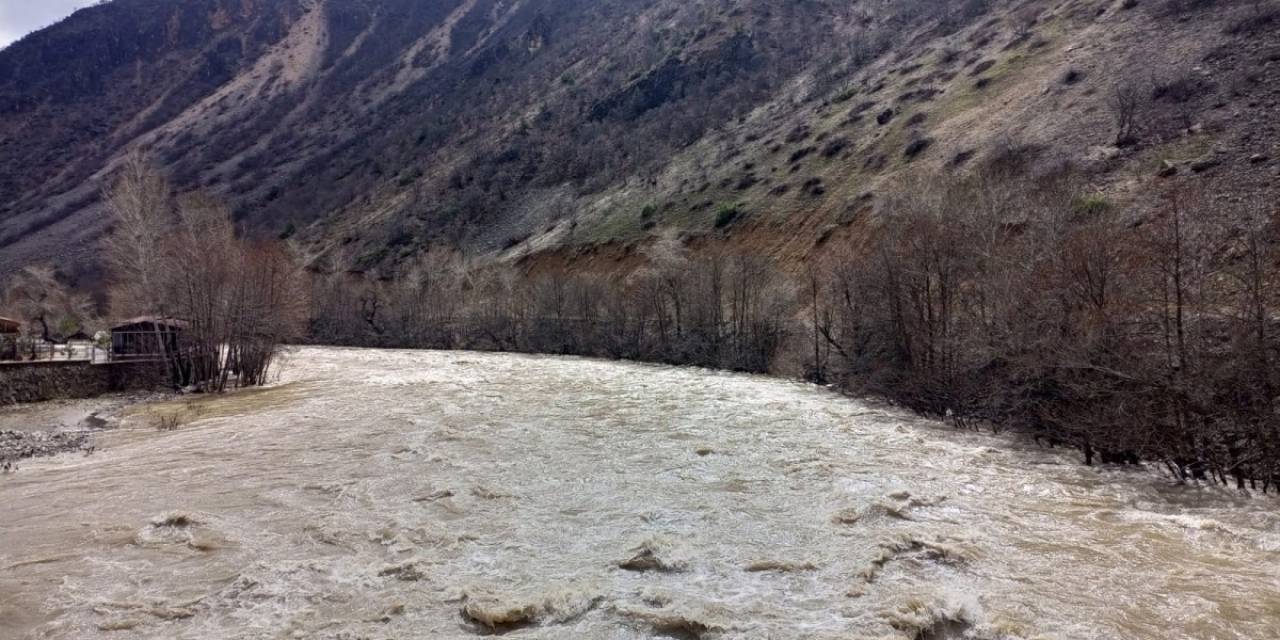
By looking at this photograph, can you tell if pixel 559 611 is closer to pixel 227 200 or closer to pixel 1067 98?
pixel 1067 98

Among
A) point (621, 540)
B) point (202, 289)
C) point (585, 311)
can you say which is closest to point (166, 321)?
point (202, 289)

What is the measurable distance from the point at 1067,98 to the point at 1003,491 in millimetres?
32428

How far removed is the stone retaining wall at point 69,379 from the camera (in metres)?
23.3

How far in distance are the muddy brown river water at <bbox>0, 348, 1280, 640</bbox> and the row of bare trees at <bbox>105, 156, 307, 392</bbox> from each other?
12.8m

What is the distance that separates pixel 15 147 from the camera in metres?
125

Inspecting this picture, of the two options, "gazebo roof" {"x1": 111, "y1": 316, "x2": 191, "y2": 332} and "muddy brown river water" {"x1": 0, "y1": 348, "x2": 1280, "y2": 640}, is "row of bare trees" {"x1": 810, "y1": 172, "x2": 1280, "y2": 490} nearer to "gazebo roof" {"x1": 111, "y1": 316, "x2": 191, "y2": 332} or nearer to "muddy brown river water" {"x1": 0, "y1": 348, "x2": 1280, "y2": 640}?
"muddy brown river water" {"x1": 0, "y1": 348, "x2": 1280, "y2": 640}

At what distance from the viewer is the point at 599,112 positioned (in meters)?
79.9

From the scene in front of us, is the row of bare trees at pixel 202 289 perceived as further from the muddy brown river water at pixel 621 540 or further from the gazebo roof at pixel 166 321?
the muddy brown river water at pixel 621 540

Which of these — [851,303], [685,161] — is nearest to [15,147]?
[685,161]

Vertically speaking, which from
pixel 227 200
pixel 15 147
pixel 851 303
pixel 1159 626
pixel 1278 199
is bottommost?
pixel 1159 626

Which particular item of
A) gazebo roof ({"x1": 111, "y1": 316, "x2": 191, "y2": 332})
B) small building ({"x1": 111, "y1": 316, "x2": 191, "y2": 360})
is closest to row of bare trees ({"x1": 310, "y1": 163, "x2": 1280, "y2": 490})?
gazebo roof ({"x1": 111, "y1": 316, "x2": 191, "y2": 332})

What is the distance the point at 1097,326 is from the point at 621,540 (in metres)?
9.10

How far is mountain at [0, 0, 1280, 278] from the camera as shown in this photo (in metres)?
32.8

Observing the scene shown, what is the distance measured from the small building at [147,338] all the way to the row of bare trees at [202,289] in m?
0.12
